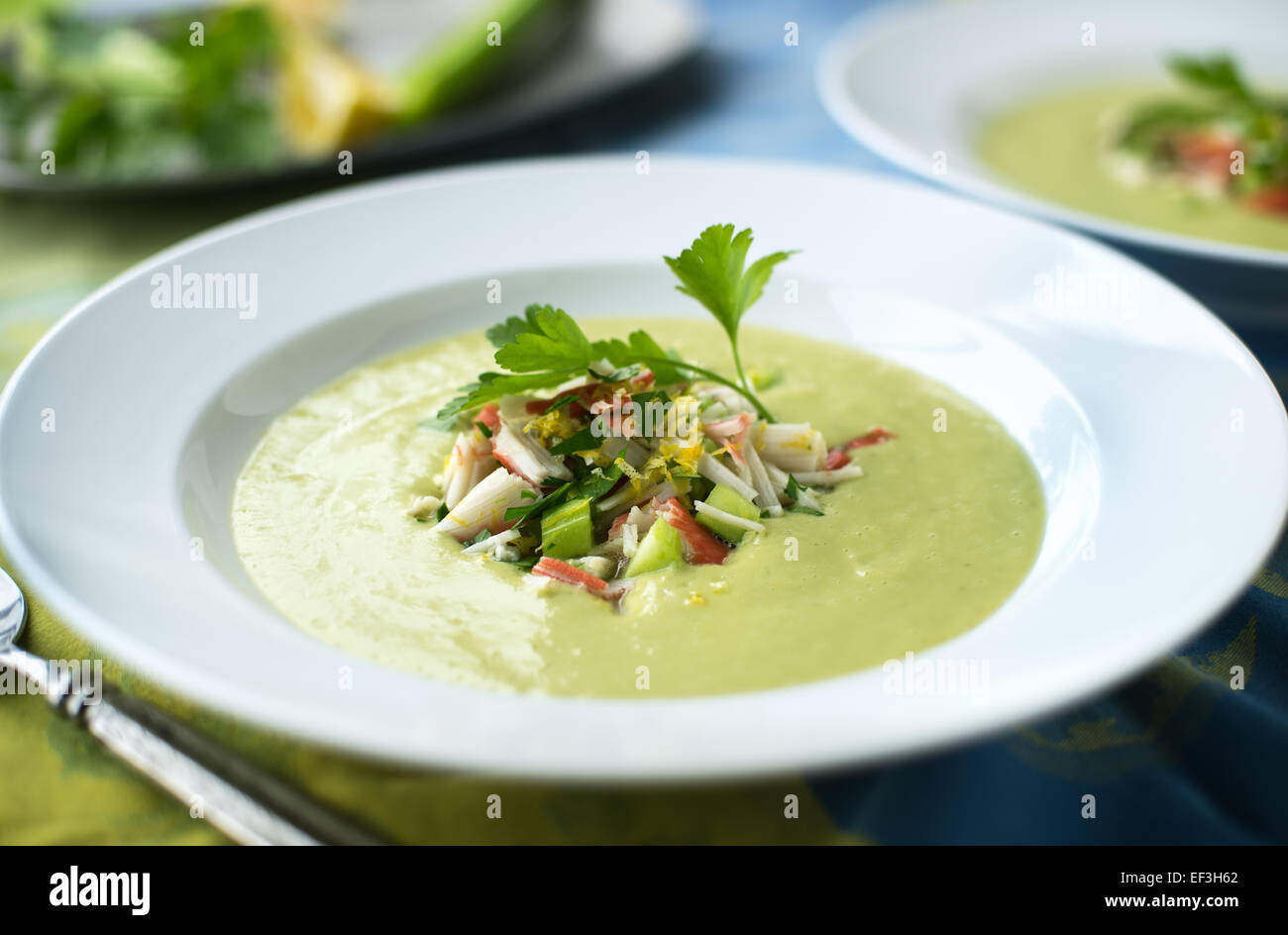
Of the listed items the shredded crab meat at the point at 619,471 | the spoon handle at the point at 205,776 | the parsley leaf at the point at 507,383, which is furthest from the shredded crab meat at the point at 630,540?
the spoon handle at the point at 205,776

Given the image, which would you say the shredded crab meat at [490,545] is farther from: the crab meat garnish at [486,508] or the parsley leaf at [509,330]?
the parsley leaf at [509,330]

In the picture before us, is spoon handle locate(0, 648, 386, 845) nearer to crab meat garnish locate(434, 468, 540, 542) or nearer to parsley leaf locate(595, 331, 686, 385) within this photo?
crab meat garnish locate(434, 468, 540, 542)

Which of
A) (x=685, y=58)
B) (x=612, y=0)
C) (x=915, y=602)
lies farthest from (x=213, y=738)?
(x=612, y=0)

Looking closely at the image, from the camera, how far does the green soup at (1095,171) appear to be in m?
3.64

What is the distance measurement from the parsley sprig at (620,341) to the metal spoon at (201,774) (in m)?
→ 0.91

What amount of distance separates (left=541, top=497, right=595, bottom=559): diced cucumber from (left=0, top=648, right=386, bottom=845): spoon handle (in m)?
0.68

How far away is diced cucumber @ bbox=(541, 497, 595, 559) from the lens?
7.29 ft

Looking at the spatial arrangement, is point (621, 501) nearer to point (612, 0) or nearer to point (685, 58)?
point (685, 58)

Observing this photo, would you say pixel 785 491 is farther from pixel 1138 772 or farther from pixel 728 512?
pixel 1138 772

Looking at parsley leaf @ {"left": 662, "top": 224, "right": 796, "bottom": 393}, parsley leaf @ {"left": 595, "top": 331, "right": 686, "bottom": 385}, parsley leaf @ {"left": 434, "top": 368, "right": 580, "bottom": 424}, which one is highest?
parsley leaf @ {"left": 662, "top": 224, "right": 796, "bottom": 393}

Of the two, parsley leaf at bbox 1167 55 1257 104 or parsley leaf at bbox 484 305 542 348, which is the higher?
parsley leaf at bbox 1167 55 1257 104

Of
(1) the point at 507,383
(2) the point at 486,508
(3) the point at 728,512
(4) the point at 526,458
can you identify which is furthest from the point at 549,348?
(3) the point at 728,512

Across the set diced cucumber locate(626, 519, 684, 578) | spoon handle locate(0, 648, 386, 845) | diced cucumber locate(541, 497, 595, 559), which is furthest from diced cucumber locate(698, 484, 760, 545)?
spoon handle locate(0, 648, 386, 845)

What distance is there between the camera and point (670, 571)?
7.02 feet
